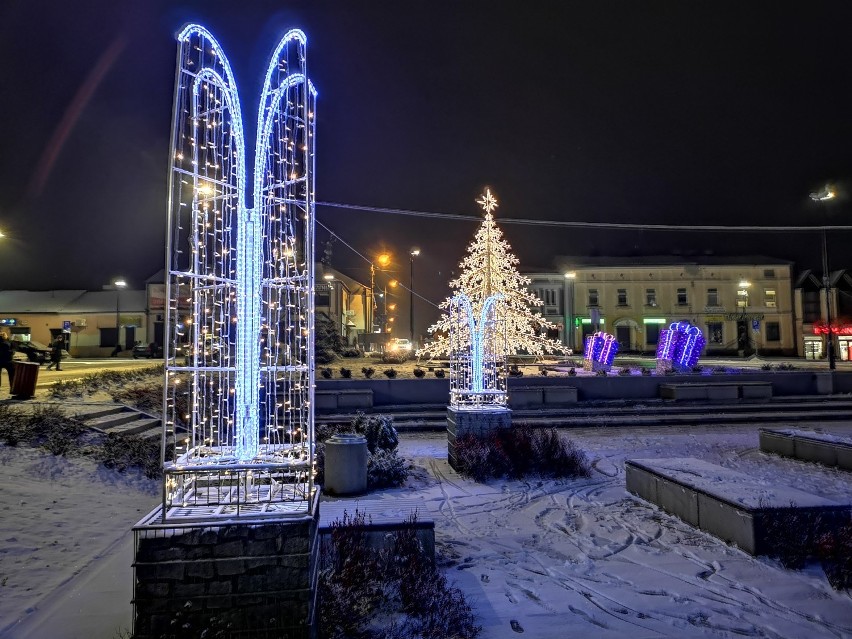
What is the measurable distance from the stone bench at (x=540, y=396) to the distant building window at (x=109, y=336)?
137 feet

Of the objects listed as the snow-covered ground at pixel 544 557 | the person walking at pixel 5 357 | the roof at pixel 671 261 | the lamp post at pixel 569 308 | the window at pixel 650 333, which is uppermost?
the roof at pixel 671 261

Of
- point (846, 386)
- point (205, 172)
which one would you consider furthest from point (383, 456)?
point (846, 386)

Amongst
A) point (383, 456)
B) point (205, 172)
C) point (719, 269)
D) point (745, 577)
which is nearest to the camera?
point (205, 172)

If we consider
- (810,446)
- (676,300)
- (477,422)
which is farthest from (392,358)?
(676,300)

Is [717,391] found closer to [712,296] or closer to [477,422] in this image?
[477,422]

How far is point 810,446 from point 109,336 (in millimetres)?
50412

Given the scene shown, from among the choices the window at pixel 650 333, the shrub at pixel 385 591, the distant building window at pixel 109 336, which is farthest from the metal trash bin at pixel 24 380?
the window at pixel 650 333

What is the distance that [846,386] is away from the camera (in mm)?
19953

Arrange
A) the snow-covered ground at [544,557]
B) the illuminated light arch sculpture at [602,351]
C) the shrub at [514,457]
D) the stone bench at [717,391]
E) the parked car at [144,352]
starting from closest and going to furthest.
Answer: the snow-covered ground at [544,557] → the shrub at [514,457] → the stone bench at [717,391] → the illuminated light arch sculpture at [602,351] → the parked car at [144,352]

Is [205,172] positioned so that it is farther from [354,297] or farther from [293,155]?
[354,297]

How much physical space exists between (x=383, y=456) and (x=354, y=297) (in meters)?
49.5

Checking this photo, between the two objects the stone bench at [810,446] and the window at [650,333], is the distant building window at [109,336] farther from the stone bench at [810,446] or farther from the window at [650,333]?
the stone bench at [810,446]

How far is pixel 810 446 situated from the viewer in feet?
36.8

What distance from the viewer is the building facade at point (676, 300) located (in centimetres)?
5003
